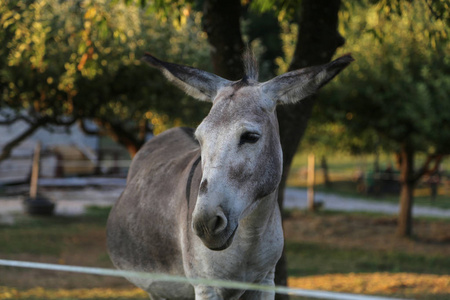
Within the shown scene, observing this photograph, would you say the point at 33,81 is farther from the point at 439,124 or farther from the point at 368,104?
the point at 439,124

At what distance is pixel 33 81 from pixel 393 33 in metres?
8.70

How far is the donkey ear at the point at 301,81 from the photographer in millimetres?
2943

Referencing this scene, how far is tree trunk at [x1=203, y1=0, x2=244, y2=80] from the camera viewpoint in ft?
19.0

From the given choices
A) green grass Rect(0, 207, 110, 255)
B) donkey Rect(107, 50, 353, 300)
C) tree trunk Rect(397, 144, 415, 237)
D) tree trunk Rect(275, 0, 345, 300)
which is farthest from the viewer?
tree trunk Rect(397, 144, 415, 237)

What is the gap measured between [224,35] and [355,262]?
774cm

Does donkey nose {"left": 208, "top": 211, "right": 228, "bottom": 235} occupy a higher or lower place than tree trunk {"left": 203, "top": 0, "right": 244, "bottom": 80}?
lower

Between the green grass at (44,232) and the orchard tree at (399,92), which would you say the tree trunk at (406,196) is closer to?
the orchard tree at (399,92)

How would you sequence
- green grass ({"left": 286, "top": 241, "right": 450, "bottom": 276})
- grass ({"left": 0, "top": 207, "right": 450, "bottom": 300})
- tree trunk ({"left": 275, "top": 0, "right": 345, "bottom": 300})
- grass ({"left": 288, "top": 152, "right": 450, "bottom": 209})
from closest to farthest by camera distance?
tree trunk ({"left": 275, "top": 0, "right": 345, "bottom": 300}), grass ({"left": 0, "top": 207, "right": 450, "bottom": 300}), green grass ({"left": 286, "top": 241, "right": 450, "bottom": 276}), grass ({"left": 288, "top": 152, "right": 450, "bottom": 209})

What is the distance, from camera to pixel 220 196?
262 centimetres

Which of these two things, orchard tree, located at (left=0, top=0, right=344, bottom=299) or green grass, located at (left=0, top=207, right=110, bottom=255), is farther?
green grass, located at (left=0, top=207, right=110, bottom=255)

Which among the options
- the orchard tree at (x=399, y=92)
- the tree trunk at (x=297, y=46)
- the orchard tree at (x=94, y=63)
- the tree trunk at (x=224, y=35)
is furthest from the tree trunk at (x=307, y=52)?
the orchard tree at (x=399, y=92)

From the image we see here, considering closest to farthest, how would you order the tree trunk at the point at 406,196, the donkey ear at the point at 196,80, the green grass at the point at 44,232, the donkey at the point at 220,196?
1. the donkey at the point at 220,196
2. the donkey ear at the point at 196,80
3. the green grass at the point at 44,232
4. the tree trunk at the point at 406,196

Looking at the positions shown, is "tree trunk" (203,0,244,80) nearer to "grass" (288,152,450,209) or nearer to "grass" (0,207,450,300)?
"grass" (0,207,450,300)

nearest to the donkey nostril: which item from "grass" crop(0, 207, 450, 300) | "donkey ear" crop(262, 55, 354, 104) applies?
"donkey ear" crop(262, 55, 354, 104)
